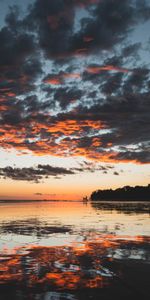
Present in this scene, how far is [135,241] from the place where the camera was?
A: 22281 millimetres

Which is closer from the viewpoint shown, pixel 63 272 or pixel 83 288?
pixel 83 288

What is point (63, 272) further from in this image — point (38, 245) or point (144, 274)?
point (38, 245)

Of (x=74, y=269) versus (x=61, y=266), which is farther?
(x=61, y=266)

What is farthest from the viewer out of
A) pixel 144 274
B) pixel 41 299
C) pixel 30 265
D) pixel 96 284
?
pixel 30 265

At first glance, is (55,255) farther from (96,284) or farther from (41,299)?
(41,299)

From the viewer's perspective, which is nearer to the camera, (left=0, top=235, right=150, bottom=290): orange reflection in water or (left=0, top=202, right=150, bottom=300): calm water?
(left=0, top=202, right=150, bottom=300): calm water

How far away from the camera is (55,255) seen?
55.6 ft

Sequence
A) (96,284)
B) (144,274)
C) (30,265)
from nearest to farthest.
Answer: (96,284)
(144,274)
(30,265)

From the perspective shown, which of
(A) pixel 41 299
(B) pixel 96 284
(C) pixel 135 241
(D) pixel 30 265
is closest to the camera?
(A) pixel 41 299

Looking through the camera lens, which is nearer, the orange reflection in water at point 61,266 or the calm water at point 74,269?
the calm water at point 74,269

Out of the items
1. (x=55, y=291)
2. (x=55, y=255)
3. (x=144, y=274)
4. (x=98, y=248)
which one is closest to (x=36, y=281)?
(x=55, y=291)

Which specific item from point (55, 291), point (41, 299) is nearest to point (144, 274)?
point (55, 291)

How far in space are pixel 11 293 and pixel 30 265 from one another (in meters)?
4.49

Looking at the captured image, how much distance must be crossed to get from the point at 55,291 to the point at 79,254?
23.9 feet
